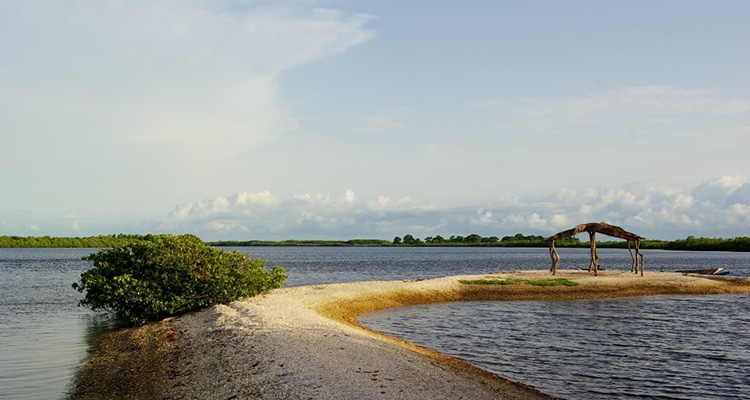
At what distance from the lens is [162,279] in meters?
24.9

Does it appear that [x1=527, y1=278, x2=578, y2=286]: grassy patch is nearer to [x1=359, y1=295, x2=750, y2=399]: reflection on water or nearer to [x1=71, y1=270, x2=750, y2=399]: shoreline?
[x1=359, y1=295, x2=750, y2=399]: reflection on water

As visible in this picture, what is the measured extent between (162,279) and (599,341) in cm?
→ 1783

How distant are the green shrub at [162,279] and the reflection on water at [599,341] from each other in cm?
686

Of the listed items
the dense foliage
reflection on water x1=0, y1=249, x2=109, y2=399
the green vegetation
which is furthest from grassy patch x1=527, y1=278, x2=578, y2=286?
the dense foliage

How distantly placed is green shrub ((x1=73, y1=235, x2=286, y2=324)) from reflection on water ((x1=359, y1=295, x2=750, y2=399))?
22.5 ft

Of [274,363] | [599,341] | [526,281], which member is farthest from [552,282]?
[274,363]

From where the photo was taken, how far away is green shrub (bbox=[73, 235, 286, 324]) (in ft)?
79.3

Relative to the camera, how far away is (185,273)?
1004 inches

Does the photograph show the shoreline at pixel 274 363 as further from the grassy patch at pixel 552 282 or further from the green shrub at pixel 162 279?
the grassy patch at pixel 552 282

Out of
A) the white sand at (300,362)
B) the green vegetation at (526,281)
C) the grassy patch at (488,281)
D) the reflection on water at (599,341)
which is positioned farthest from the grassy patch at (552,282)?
the white sand at (300,362)

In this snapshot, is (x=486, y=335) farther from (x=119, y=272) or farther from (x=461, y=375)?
(x=119, y=272)

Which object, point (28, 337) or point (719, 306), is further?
point (719, 306)

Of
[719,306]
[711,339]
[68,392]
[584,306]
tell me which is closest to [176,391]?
[68,392]

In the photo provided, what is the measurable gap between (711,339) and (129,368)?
20372 millimetres
